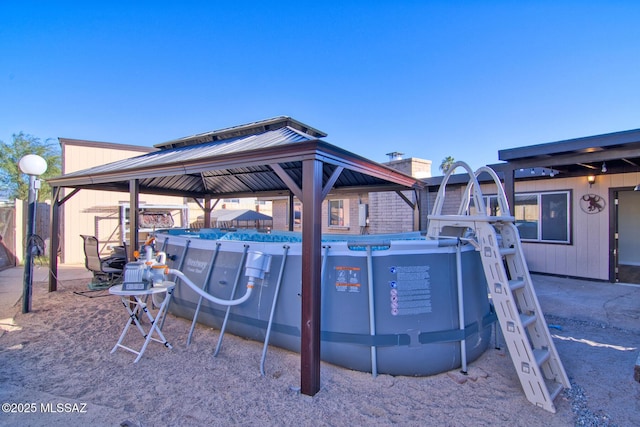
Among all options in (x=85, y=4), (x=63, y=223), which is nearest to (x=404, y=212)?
(x=85, y=4)

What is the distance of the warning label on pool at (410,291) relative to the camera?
9.23 ft

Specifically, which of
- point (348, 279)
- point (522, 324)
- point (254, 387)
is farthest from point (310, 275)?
point (522, 324)

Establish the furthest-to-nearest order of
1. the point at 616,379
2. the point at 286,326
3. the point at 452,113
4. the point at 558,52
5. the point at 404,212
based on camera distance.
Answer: the point at 452,113, the point at 404,212, the point at 558,52, the point at 286,326, the point at 616,379

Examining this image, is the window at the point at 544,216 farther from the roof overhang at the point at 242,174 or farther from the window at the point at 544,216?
the roof overhang at the point at 242,174

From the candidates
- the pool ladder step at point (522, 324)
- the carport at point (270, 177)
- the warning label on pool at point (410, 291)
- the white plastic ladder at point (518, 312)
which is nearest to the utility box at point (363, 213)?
the carport at point (270, 177)

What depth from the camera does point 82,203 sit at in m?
9.57

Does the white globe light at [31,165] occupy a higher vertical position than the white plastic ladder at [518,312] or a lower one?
higher

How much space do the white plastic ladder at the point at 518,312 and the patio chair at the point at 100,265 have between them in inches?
241

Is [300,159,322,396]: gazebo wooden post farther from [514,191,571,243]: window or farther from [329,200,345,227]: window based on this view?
[329,200,345,227]: window

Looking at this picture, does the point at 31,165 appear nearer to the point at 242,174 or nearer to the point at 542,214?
the point at 242,174

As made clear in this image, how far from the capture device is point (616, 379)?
2760 mm

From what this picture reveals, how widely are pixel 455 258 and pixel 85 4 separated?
8.78m

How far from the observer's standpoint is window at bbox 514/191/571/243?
7065 mm

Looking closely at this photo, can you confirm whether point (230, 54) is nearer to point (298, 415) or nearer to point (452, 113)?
point (452, 113)
